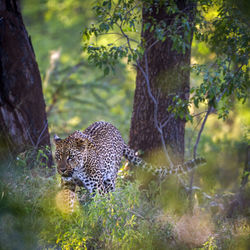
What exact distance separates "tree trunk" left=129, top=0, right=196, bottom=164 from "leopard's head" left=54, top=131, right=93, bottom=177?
167 cm

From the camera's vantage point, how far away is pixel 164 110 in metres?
7.49

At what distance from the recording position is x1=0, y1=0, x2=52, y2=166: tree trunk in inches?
270

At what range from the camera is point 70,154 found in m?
5.97

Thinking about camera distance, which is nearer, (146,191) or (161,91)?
(146,191)

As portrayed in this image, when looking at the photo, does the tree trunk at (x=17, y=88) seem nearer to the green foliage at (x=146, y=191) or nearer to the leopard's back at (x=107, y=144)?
the green foliage at (x=146, y=191)

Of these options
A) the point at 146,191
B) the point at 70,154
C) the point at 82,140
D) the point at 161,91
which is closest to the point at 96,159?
the point at 82,140

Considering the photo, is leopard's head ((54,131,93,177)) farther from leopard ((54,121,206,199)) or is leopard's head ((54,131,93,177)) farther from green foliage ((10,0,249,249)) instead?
green foliage ((10,0,249,249))

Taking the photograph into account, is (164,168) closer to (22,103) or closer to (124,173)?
(124,173)

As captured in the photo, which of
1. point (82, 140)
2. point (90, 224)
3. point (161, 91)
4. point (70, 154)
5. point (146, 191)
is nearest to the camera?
point (90, 224)

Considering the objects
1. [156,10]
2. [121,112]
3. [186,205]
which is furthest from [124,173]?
[121,112]

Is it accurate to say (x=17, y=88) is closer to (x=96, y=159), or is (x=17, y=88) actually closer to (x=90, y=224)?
(x=96, y=159)

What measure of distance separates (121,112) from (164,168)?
32.2 ft

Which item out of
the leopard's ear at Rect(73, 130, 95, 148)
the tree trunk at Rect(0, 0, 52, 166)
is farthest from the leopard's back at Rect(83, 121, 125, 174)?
the tree trunk at Rect(0, 0, 52, 166)

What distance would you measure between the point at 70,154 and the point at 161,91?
2.36 metres
